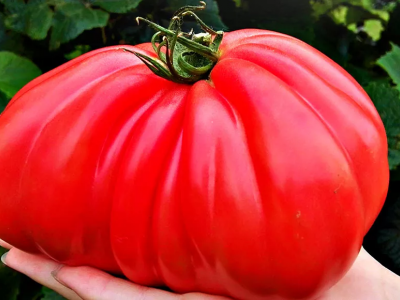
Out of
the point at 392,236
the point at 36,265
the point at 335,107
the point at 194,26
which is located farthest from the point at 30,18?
the point at 392,236

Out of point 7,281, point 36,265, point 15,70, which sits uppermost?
point 15,70

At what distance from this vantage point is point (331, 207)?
24.4 inches

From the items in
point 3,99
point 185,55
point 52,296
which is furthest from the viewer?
point 3,99

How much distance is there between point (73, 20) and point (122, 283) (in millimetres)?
722

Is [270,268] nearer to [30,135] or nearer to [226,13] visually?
[30,135]

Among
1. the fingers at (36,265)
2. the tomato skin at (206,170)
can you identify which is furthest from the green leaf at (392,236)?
the fingers at (36,265)

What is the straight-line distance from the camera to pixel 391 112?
1271mm

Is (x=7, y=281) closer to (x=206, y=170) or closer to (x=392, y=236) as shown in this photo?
(x=206, y=170)

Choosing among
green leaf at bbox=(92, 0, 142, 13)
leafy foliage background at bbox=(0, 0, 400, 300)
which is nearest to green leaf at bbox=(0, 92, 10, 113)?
leafy foliage background at bbox=(0, 0, 400, 300)

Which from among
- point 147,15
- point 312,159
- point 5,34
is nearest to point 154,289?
point 312,159

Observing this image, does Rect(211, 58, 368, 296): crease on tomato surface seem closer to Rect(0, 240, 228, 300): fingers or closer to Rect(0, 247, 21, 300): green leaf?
Rect(0, 240, 228, 300): fingers

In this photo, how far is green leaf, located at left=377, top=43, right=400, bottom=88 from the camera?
132cm

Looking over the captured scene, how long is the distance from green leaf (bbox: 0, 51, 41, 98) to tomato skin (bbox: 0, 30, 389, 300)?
24.8 inches

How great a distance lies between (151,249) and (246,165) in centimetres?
19
